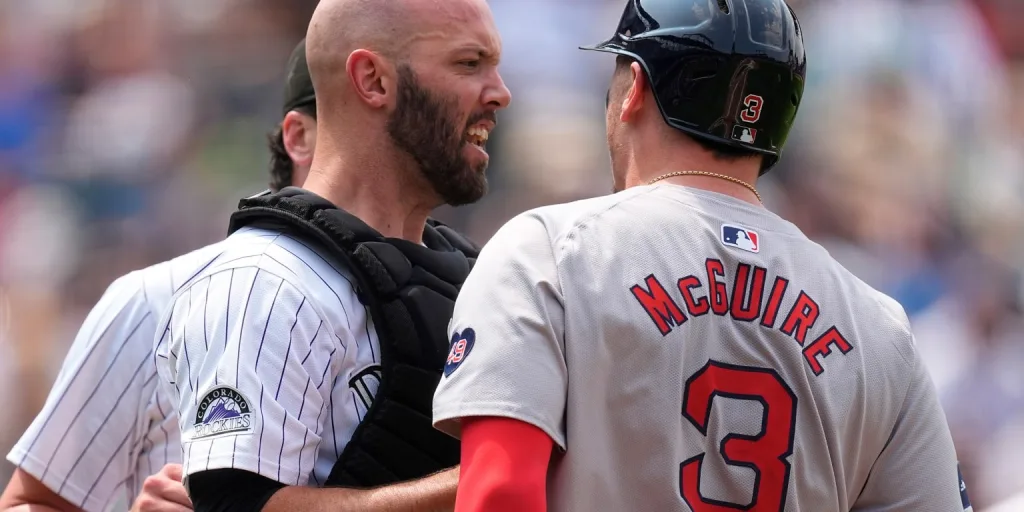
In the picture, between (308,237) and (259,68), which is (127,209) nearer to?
(259,68)

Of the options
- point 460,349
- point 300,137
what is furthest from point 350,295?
point 300,137

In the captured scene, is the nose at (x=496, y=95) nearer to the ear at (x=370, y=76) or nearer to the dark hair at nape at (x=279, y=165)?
the ear at (x=370, y=76)

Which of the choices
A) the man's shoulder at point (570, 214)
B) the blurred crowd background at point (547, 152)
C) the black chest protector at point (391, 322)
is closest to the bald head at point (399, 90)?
the black chest protector at point (391, 322)

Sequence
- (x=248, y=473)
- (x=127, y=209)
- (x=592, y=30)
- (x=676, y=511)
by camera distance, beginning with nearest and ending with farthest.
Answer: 1. (x=676, y=511)
2. (x=248, y=473)
3. (x=592, y=30)
4. (x=127, y=209)

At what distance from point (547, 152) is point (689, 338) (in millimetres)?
3938

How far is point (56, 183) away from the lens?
21.2ft

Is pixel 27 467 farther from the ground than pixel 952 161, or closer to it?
closer to it

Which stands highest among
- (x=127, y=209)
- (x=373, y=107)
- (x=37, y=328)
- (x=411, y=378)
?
(x=373, y=107)

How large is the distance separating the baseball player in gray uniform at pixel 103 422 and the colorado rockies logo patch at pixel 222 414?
0.64m

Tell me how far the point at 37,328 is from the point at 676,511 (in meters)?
5.08

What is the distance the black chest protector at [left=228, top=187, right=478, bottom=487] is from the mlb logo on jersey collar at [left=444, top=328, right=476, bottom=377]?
1.48 feet

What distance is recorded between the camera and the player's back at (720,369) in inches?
68.9

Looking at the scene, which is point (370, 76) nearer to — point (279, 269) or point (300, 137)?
point (279, 269)

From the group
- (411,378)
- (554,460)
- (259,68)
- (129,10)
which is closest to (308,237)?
(411,378)
